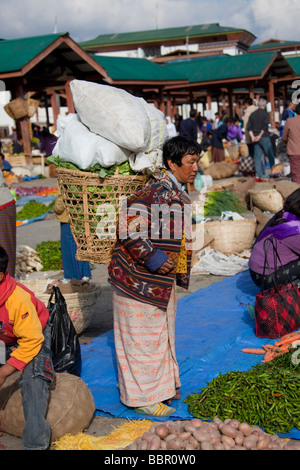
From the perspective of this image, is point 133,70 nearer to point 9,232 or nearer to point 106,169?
point 9,232

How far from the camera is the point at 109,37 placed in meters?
47.2

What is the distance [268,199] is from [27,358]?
665 centimetres

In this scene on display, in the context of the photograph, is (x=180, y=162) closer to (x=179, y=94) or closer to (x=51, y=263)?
(x=51, y=263)

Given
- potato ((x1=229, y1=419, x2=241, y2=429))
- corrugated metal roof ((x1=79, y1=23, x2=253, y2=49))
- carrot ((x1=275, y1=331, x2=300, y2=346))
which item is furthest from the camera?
corrugated metal roof ((x1=79, y1=23, x2=253, y2=49))

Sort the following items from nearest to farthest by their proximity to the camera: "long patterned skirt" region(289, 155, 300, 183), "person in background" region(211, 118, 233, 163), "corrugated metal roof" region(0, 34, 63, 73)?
"long patterned skirt" region(289, 155, 300, 183) < "corrugated metal roof" region(0, 34, 63, 73) < "person in background" region(211, 118, 233, 163)

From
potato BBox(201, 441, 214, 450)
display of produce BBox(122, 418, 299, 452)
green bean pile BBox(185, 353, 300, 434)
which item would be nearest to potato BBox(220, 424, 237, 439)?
display of produce BBox(122, 418, 299, 452)

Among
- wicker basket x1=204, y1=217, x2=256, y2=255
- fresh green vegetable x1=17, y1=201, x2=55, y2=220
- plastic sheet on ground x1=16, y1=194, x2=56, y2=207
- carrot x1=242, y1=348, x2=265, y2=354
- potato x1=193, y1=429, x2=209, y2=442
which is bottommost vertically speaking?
plastic sheet on ground x1=16, y1=194, x2=56, y2=207

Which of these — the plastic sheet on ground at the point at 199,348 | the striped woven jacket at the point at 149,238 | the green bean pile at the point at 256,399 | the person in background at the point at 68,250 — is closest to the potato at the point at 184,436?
the green bean pile at the point at 256,399

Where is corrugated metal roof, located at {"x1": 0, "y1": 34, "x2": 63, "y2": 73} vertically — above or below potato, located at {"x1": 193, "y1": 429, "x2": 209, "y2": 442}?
above

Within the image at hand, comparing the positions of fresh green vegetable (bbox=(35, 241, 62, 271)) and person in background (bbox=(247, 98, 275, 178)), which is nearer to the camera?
fresh green vegetable (bbox=(35, 241, 62, 271))

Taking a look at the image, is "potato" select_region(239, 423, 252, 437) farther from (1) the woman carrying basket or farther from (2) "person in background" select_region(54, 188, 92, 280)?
(2) "person in background" select_region(54, 188, 92, 280)

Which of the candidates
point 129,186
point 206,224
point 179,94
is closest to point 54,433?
point 129,186

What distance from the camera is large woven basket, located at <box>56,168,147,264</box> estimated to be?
11.3 ft

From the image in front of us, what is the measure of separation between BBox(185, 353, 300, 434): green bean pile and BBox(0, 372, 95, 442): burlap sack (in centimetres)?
66
